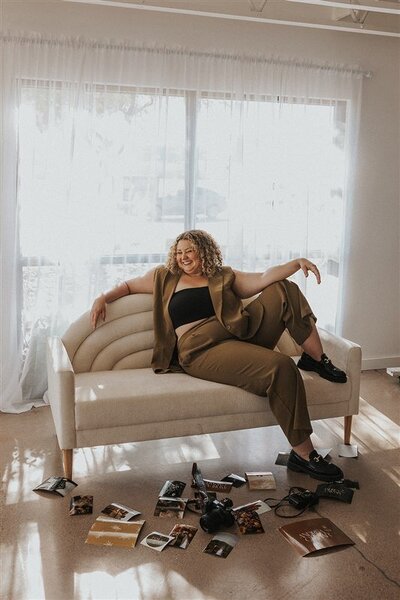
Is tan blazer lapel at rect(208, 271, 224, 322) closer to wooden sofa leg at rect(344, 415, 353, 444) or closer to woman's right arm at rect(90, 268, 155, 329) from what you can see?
woman's right arm at rect(90, 268, 155, 329)

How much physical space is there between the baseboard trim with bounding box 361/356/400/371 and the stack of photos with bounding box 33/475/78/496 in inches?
113

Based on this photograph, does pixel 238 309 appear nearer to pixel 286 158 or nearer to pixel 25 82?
pixel 286 158

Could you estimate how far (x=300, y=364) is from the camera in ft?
12.6

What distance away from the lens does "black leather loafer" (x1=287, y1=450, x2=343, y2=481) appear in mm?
3469

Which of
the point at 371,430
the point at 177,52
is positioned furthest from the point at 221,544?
the point at 177,52

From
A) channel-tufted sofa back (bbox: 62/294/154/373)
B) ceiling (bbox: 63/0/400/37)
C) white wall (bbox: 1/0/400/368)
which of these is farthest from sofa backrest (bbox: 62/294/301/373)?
ceiling (bbox: 63/0/400/37)

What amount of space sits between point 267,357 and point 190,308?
0.60 metres

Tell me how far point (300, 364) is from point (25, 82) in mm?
2440

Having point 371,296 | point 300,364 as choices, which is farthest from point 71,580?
point 371,296

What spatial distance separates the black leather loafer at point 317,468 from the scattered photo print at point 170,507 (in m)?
0.70

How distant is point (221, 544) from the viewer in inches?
112

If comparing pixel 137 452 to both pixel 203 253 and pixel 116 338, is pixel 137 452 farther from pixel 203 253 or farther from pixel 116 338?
pixel 203 253

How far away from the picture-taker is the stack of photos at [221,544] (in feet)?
9.20

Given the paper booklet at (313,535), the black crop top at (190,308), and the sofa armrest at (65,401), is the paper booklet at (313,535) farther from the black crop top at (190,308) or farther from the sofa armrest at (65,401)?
the black crop top at (190,308)
